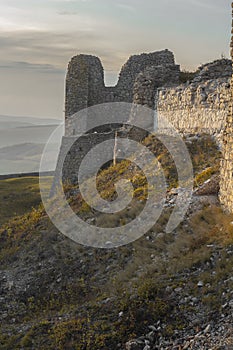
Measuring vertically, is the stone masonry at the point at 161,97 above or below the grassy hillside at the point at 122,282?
above

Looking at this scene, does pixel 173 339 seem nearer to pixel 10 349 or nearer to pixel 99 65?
pixel 10 349

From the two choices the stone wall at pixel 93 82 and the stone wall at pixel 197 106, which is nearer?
the stone wall at pixel 197 106

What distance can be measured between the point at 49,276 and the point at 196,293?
483 cm

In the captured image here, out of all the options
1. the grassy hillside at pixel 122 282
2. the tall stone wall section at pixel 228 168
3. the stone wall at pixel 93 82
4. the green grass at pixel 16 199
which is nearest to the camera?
the grassy hillside at pixel 122 282

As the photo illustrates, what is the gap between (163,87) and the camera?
21.2 m

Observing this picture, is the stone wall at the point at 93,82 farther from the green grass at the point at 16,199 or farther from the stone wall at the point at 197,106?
the stone wall at the point at 197,106

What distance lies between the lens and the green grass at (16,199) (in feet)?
99.5

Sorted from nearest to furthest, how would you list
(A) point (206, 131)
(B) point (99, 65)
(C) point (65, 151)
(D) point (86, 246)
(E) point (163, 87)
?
(D) point (86, 246)
(A) point (206, 131)
(E) point (163, 87)
(C) point (65, 151)
(B) point (99, 65)

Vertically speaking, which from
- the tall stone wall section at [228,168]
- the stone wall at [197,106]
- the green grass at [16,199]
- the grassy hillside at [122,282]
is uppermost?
the stone wall at [197,106]

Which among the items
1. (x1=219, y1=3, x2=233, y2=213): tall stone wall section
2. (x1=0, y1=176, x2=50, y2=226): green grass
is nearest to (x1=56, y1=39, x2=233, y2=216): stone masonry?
(x1=219, y1=3, x2=233, y2=213): tall stone wall section

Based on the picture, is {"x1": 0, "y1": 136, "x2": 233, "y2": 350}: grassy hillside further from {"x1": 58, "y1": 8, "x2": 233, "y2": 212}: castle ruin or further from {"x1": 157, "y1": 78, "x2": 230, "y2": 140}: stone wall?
{"x1": 58, "y1": 8, "x2": 233, "y2": 212}: castle ruin

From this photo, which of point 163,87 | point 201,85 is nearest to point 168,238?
point 201,85

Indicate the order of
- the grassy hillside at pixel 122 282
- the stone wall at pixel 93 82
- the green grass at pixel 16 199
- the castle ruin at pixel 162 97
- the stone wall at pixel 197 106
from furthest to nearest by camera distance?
the green grass at pixel 16 199 → the stone wall at pixel 93 82 → the stone wall at pixel 197 106 → the castle ruin at pixel 162 97 → the grassy hillside at pixel 122 282

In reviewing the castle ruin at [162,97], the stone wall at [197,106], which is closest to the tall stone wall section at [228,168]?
the castle ruin at [162,97]
